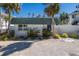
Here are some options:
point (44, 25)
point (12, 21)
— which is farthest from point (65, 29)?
point (12, 21)

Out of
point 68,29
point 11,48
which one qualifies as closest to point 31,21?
point 68,29

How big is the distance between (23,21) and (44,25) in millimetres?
2579

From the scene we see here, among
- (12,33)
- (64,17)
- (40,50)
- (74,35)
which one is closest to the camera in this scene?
(40,50)

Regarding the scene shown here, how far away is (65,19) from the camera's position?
3606 centimetres

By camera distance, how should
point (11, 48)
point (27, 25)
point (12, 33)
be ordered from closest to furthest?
point (11, 48) < point (12, 33) < point (27, 25)

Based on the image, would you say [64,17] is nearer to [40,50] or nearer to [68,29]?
[68,29]

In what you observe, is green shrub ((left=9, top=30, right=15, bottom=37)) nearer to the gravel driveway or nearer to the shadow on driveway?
the shadow on driveway

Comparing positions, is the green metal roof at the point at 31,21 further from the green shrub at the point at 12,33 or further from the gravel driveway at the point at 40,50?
the gravel driveway at the point at 40,50

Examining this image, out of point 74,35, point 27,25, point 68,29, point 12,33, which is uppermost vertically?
point 27,25

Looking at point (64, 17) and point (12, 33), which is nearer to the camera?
point (12, 33)

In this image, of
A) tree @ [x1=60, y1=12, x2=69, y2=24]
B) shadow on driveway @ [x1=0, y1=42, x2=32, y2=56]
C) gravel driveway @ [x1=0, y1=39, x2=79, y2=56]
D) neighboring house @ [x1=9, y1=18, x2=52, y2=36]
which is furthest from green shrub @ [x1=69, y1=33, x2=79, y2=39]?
tree @ [x1=60, y1=12, x2=69, y2=24]

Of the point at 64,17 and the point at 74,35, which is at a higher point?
the point at 64,17

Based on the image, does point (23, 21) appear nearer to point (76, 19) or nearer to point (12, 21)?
point (12, 21)

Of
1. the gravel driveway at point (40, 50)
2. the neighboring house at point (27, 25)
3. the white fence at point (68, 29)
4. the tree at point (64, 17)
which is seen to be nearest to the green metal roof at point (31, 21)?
the neighboring house at point (27, 25)
